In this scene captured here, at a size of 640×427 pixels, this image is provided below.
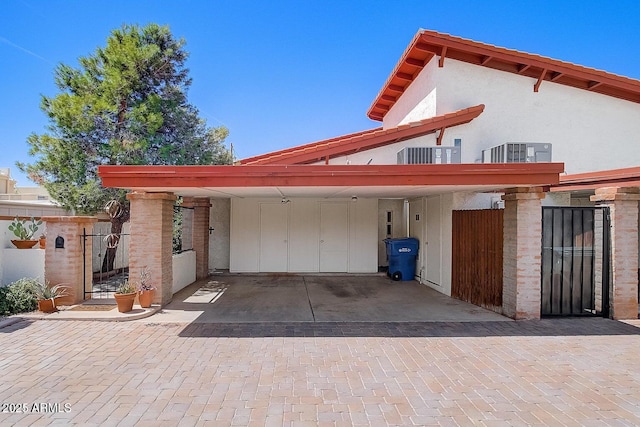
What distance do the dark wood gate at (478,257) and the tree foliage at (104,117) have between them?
938 centimetres

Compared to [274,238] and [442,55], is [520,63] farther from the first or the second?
[274,238]

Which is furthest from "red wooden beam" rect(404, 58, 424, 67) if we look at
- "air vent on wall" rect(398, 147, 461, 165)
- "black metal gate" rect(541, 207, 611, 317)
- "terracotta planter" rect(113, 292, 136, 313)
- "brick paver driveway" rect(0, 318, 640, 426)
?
"terracotta planter" rect(113, 292, 136, 313)

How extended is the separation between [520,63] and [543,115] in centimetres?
174

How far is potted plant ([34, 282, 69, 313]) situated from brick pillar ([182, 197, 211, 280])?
4.16 metres

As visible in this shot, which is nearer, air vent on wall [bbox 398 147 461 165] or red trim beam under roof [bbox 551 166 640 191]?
red trim beam under roof [bbox 551 166 640 191]

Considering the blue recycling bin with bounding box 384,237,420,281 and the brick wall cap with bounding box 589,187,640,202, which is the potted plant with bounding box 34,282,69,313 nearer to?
the blue recycling bin with bounding box 384,237,420,281

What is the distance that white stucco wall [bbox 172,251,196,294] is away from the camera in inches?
372

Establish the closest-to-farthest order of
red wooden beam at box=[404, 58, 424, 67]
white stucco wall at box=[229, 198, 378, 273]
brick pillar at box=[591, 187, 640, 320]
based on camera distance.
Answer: brick pillar at box=[591, 187, 640, 320], red wooden beam at box=[404, 58, 424, 67], white stucco wall at box=[229, 198, 378, 273]

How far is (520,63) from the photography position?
1089 cm

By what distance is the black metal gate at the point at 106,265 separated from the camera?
29.1 ft

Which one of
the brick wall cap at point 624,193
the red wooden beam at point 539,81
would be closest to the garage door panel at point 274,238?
the red wooden beam at point 539,81

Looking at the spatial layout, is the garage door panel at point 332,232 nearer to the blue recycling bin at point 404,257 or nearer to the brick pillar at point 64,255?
the blue recycling bin at point 404,257

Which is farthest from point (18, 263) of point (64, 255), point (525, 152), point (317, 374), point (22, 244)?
point (525, 152)

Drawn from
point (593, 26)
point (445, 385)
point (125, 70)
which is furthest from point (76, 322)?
point (593, 26)
